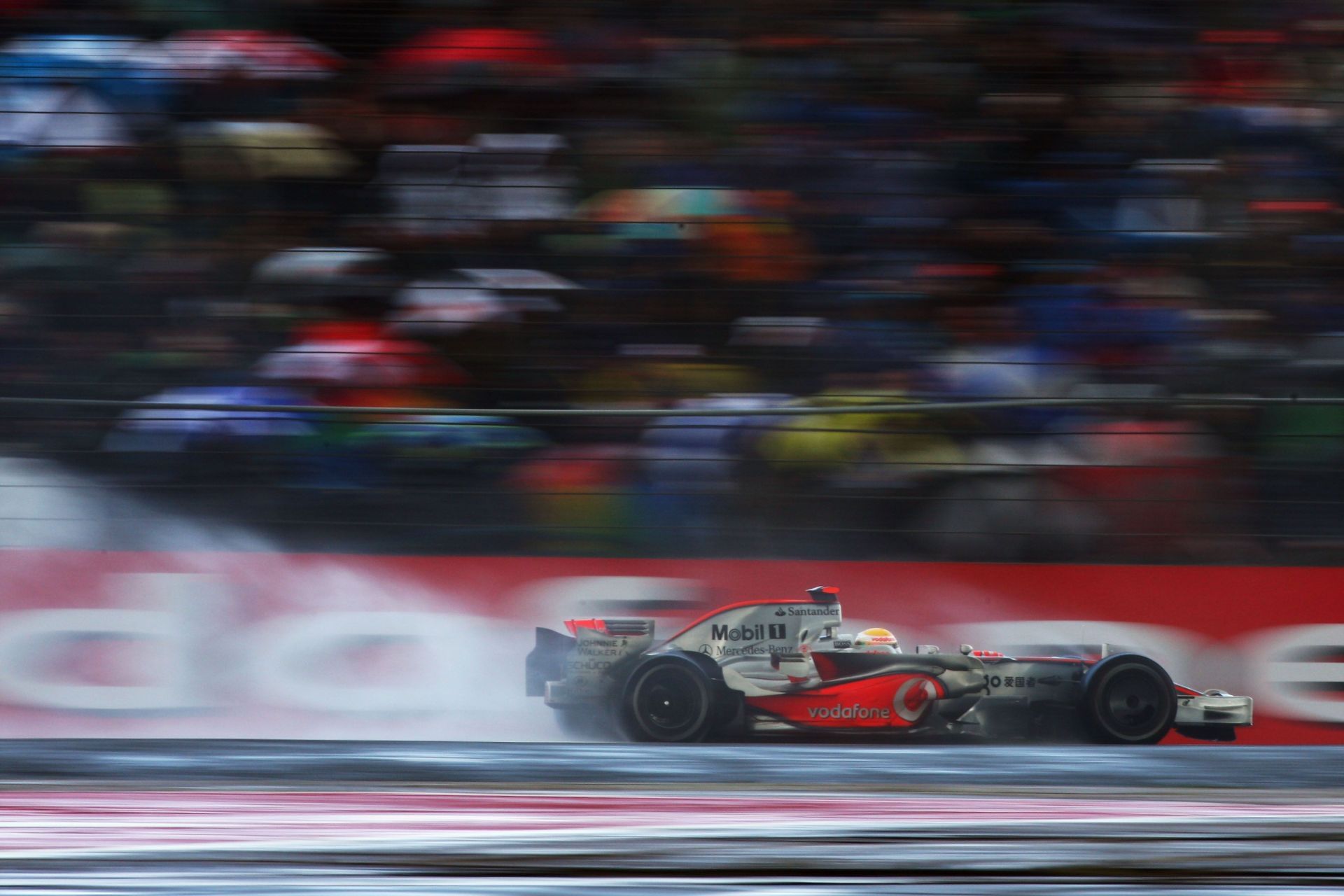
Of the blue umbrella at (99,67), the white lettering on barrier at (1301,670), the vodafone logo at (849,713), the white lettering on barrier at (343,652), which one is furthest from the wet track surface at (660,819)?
the blue umbrella at (99,67)

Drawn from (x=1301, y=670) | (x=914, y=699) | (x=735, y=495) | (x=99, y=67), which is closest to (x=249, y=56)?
(x=99, y=67)

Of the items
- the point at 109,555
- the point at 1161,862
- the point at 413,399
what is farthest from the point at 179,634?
the point at 1161,862

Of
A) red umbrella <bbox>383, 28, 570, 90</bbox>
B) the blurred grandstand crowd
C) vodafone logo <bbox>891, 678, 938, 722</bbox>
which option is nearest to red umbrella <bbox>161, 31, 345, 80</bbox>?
the blurred grandstand crowd

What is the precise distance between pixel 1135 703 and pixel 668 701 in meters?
0.93

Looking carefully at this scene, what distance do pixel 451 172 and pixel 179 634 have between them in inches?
52.8

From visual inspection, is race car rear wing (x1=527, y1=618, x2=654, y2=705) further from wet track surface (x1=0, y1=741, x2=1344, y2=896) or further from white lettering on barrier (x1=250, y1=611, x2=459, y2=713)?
wet track surface (x1=0, y1=741, x2=1344, y2=896)

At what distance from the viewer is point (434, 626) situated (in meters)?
3.10

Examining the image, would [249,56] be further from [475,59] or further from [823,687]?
[823,687]

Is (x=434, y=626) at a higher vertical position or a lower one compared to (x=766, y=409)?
lower

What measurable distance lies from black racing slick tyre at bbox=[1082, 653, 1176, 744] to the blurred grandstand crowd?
0.33 meters

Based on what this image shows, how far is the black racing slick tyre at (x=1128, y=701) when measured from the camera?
2891mm

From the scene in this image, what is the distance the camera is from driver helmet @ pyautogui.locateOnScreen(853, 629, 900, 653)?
2879 millimetres

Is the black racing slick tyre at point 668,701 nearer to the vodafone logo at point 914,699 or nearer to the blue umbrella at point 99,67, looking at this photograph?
the vodafone logo at point 914,699

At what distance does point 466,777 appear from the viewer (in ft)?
6.47
